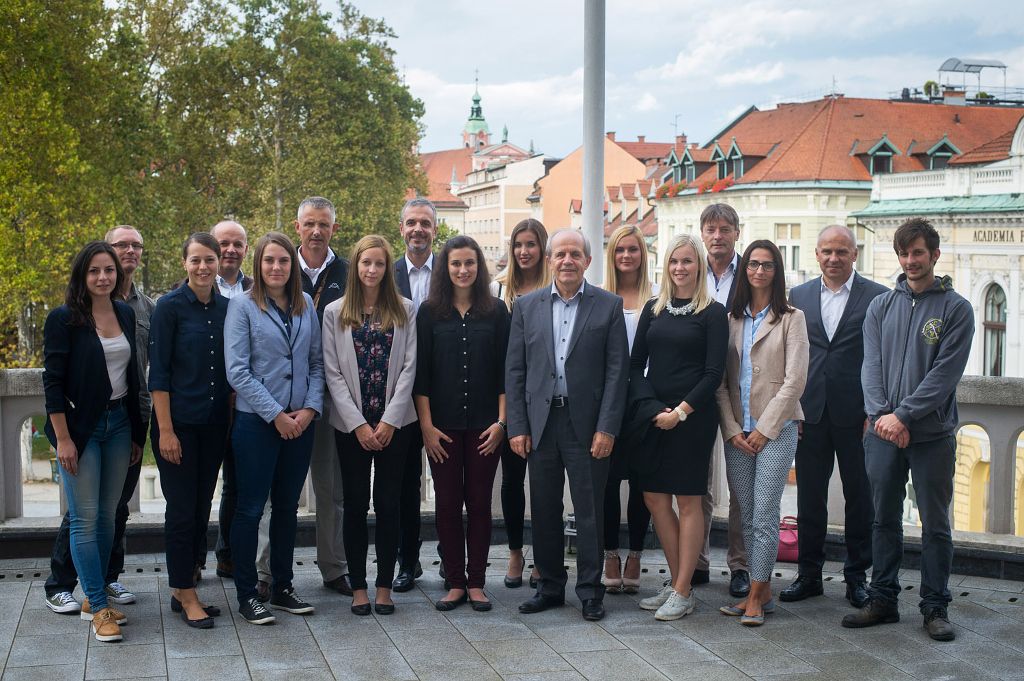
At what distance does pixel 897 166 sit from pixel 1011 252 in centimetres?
1616

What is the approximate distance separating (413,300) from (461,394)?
30.5 inches

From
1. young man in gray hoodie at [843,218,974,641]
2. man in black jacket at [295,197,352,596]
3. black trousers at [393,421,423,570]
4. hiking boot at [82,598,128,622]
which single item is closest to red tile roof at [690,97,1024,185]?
young man in gray hoodie at [843,218,974,641]

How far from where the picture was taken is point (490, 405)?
18.1 feet

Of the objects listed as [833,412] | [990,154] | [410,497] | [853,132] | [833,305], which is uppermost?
[853,132]

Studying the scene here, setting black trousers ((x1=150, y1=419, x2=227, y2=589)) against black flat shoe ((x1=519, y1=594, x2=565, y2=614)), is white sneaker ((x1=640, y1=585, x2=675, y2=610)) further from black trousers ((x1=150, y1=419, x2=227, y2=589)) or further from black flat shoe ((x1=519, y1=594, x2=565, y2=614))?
black trousers ((x1=150, y1=419, x2=227, y2=589))

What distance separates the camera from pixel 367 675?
14.9 ft

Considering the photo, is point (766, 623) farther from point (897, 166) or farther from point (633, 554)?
point (897, 166)

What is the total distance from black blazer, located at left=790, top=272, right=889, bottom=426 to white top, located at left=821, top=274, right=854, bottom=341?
0.03 m

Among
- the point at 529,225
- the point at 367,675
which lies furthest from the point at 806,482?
the point at 367,675

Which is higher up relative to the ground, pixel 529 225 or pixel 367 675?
pixel 529 225

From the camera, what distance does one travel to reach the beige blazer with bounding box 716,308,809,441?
17.3 ft

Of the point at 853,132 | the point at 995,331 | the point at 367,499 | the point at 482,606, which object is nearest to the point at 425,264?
the point at 367,499

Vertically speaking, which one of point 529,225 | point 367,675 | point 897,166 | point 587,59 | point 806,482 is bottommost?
point 367,675

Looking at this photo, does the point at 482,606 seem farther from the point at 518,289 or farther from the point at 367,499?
the point at 518,289
